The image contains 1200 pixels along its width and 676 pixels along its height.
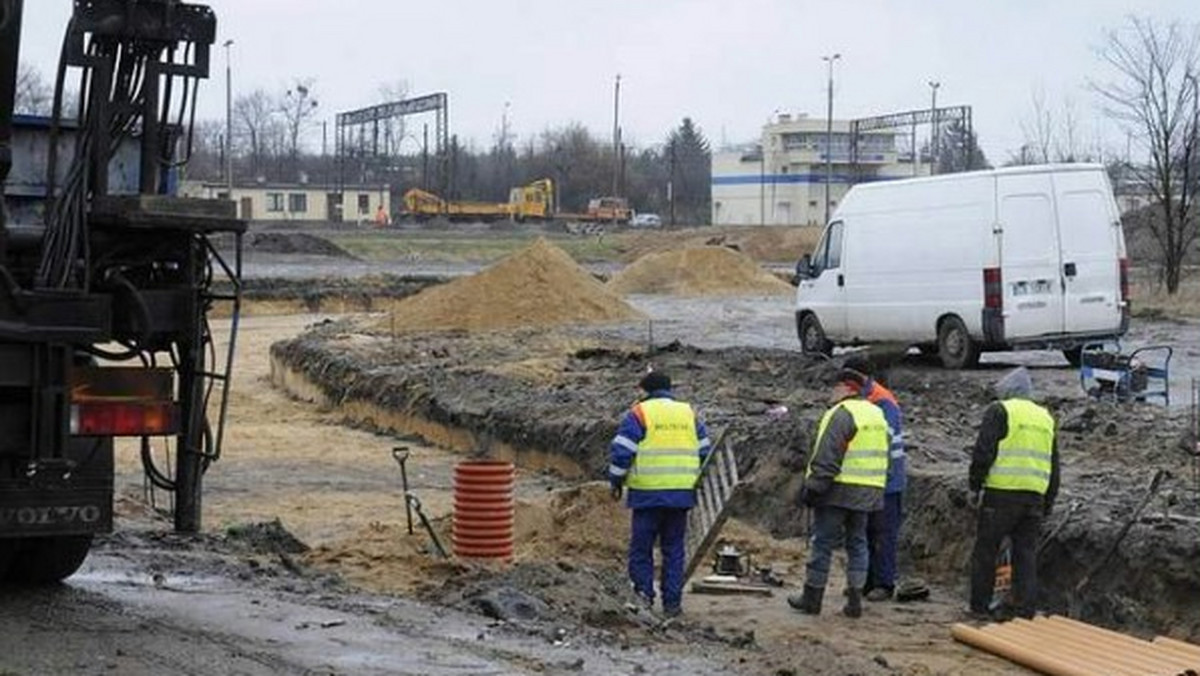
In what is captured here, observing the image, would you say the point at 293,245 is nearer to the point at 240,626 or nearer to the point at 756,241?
the point at 756,241

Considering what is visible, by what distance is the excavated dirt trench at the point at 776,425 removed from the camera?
10695 millimetres

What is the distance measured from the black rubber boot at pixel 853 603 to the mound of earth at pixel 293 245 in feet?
188

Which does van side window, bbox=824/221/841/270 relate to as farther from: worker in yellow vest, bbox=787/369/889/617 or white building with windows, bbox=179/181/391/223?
white building with windows, bbox=179/181/391/223

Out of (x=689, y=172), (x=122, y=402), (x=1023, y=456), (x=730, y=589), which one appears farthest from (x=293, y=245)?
(x=689, y=172)

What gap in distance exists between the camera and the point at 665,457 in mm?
10477

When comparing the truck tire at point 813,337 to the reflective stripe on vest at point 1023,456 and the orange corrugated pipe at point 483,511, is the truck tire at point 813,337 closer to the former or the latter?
the orange corrugated pipe at point 483,511

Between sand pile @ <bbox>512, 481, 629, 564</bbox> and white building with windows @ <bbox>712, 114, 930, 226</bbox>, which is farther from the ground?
white building with windows @ <bbox>712, 114, 930, 226</bbox>

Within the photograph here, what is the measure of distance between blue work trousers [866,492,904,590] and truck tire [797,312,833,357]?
12.0 metres

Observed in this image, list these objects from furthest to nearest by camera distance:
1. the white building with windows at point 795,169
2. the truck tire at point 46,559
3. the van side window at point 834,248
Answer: the white building with windows at point 795,169 → the van side window at point 834,248 → the truck tire at point 46,559

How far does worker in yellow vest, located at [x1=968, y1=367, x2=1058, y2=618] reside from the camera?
34.7 ft

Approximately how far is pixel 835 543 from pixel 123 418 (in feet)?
15.8

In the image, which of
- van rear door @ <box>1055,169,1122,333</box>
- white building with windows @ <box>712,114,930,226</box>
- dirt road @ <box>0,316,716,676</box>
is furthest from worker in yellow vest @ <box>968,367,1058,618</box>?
white building with windows @ <box>712,114,930,226</box>

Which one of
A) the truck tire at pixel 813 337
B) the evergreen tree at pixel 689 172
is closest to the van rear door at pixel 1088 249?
the truck tire at pixel 813 337

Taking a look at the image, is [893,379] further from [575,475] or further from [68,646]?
[68,646]
